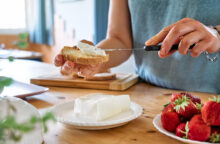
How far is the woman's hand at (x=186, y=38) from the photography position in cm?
82

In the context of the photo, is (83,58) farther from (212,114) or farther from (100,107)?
(212,114)

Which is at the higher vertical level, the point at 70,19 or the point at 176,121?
the point at 70,19

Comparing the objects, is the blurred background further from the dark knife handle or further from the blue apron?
the dark knife handle

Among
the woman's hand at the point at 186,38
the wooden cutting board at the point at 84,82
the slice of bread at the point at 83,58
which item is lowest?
the wooden cutting board at the point at 84,82

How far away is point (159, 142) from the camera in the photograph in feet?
1.92

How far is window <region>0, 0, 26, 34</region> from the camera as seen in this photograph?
15.3ft

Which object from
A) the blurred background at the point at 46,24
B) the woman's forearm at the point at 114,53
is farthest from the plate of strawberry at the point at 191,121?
the blurred background at the point at 46,24

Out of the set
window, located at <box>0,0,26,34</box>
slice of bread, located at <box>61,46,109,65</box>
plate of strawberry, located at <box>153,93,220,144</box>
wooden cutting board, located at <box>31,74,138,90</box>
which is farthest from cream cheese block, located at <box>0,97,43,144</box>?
window, located at <box>0,0,26,34</box>

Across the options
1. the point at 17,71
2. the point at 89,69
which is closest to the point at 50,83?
the point at 89,69

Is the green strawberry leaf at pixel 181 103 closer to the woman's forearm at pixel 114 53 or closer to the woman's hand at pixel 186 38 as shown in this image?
the woman's hand at pixel 186 38

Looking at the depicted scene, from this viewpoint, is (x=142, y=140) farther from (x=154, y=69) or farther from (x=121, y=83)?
(x=154, y=69)

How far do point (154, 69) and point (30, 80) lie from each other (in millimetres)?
612

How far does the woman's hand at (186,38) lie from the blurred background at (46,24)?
1962mm

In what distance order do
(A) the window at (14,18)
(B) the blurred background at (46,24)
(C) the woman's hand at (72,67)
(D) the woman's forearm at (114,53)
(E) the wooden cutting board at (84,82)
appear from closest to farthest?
(C) the woman's hand at (72,67) < (E) the wooden cutting board at (84,82) < (D) the woman's forearm at (114,53) < (B) the blurred background at (46,24) < (A) the window at (14,18)
